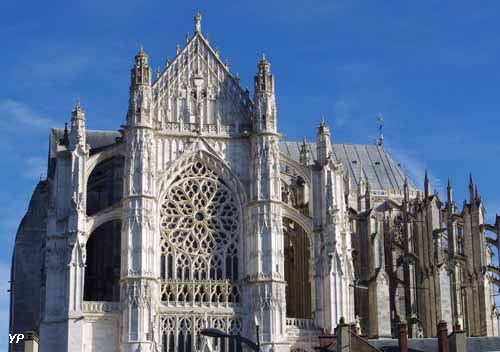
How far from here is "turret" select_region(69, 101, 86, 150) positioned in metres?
50.8

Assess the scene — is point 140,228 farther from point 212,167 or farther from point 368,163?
point 368,163

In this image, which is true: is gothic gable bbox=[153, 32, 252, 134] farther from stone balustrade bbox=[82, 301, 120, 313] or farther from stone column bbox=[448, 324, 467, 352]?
stone column bbox=[448, 324, 467, 352]

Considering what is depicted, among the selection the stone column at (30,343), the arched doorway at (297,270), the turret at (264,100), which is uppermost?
the turret at (264,100)

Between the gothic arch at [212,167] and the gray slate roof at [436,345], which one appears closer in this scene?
the gray slate roof at [436,345]

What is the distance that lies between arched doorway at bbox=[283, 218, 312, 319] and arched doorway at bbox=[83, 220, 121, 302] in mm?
7994

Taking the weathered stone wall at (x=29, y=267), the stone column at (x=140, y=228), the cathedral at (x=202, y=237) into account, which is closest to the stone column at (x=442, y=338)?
the cathedral at (x=202, y=237)

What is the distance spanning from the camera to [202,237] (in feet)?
170

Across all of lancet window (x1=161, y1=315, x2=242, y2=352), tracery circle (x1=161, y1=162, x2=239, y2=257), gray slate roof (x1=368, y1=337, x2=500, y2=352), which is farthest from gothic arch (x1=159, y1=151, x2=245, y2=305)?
gray slate roof (x1=368, y1=337, x2=500, y2=352)

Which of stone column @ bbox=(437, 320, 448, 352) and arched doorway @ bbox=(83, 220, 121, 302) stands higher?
arched doorway @ bbox=(83, 220, 121, 302)

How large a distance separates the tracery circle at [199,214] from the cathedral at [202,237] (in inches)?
2.2

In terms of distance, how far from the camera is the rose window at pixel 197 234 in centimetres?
5097

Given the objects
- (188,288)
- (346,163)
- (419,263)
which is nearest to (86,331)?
(188,288)

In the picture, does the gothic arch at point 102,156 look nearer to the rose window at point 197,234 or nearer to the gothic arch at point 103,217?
the gothic arch at point 103,217

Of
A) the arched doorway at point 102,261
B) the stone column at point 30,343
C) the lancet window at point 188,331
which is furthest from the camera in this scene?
the arched doorway at point 102,261
